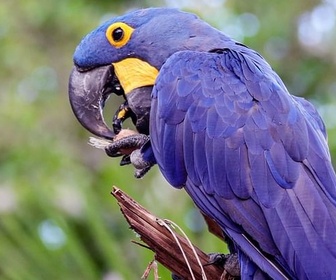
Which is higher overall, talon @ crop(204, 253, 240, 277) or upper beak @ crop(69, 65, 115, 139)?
upper beak @ crop(69, 65, 115, 139)

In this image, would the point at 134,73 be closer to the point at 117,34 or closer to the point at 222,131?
the point at 117,34

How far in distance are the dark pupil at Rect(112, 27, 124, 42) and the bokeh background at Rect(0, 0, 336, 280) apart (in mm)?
499

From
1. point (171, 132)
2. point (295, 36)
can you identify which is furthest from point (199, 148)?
point (295, 36)

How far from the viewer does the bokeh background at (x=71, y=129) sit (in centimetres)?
239

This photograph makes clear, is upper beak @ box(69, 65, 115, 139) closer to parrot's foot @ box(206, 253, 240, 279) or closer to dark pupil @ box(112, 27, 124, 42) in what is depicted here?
dark pupil @ box(112, 27, 124, 42)

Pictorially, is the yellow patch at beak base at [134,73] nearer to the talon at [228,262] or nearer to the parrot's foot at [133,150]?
the parrot's foot at [133,150]

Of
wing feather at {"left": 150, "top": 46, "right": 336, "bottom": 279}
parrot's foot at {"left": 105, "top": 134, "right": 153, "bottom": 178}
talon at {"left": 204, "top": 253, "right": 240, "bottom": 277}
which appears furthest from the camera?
parrot's foot at {"left": 105, "top": 134, "right": 153, "bottom": 178}

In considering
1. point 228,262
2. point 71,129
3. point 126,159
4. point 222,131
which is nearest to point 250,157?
point 222,131

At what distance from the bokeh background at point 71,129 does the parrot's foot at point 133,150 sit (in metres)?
0.44

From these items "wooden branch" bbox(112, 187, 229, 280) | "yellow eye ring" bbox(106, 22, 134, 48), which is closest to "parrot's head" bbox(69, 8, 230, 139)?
"yellow eye ring" bbox(106, 22, 134, 48)

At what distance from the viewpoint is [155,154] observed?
6.14 ft

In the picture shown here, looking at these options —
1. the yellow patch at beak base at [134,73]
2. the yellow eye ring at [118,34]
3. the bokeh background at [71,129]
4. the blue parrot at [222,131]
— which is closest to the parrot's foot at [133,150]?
the blue parrot at [222,131]

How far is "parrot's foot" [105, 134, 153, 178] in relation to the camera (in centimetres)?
190

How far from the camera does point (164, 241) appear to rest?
1.72 m
